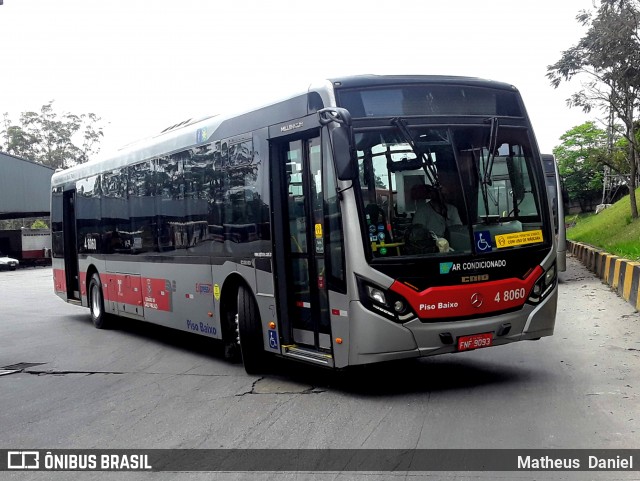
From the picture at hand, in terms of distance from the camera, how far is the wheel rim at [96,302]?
15.6m

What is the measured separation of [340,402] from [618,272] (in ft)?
35.8

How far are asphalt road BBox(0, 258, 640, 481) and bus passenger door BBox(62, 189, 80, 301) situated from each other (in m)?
4.81

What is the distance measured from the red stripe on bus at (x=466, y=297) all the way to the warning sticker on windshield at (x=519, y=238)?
1.15 ft

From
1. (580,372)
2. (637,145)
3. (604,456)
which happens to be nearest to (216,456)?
(604,456)

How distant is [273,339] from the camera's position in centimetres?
895

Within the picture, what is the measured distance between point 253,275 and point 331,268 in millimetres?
1614

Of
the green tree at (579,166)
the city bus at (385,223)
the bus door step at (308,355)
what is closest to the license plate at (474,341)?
the city bus at (385,223)

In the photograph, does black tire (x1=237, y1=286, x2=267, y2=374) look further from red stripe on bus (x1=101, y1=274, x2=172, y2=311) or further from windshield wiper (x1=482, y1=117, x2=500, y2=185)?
windshield wiper (x1=482, y1=117, x2=500, y2=185)

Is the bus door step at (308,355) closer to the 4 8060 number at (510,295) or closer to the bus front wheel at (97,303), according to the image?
the 4 8060 number at (510,295)

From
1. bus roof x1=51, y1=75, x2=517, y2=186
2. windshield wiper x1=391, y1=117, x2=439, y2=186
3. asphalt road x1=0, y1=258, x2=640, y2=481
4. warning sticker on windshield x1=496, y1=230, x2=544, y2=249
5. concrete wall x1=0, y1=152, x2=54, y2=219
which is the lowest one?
asphalt road x1=0, y1=258, x2=640, y2=481

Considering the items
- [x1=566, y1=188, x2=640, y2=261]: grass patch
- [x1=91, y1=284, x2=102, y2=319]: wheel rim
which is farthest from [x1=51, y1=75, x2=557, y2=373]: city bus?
[x1=566, y1=188, x2=640, y2=261]: grass patch

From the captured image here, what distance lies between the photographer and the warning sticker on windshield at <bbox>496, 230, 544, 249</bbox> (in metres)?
7.98

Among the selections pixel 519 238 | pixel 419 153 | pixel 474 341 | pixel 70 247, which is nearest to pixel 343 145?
pixel 419 153

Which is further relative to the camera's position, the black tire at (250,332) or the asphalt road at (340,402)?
the black tire at (250,332)
